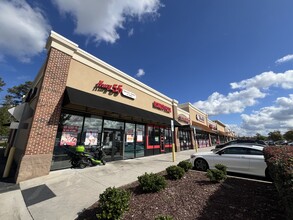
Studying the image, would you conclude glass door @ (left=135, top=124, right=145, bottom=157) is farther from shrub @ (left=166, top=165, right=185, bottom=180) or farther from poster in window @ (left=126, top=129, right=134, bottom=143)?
shrub @ (left=166, top=165, right=185, bottom=180)

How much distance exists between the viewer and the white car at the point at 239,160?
6.67 metres

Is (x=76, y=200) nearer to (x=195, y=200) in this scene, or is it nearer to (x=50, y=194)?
(x=50, y=194)

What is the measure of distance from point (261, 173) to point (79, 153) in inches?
351

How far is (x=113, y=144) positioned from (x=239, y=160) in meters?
7.69

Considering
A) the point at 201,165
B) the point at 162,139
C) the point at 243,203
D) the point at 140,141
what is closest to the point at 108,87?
the point at 140,141

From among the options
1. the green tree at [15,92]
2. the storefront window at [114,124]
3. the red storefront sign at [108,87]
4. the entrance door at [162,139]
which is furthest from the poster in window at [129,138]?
the green tree at [15,92]

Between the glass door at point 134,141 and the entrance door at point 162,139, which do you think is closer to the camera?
the glass door at point 134,141

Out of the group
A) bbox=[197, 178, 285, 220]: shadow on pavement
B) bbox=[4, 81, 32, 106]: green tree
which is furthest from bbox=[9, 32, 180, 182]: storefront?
bbox=[4, 81, 32, 106]: green tree

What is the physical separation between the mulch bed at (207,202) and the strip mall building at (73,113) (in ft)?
14.5

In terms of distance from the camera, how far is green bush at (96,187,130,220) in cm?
303

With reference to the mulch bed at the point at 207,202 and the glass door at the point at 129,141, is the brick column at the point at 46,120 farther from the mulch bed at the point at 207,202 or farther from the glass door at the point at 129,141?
the glass door at the point at 129,141

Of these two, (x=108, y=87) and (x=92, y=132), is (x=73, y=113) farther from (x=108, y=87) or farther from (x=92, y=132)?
(x=108, y=87)

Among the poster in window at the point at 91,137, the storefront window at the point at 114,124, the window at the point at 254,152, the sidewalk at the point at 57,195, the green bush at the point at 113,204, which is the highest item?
the storefront window at the point at 114,124

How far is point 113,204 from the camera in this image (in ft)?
10.3
